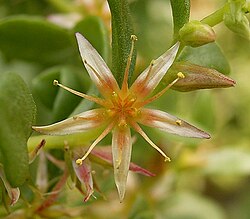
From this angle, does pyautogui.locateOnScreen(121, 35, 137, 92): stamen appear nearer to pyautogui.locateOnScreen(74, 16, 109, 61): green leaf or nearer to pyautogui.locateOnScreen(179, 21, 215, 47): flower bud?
pyautogui.locateOnScreen(179, 21, 215, 47): flower bud

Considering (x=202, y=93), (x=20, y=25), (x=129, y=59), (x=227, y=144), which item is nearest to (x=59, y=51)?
(x=20, y=25)

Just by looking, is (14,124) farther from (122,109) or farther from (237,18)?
(237,18)

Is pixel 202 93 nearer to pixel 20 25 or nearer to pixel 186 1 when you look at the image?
pixel 20 25

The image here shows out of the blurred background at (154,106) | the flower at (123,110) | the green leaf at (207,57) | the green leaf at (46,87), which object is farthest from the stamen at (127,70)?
the green leaf at (46,87)

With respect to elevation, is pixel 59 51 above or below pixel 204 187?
above

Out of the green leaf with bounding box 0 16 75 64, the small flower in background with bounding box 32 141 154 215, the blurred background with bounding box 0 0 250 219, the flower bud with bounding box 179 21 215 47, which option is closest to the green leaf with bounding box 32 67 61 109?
the blurred background with bounding box 0 0 250 219

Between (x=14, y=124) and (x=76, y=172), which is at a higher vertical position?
(x=14, y=124)

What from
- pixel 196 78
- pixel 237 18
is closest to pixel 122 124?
pixel 196 78
